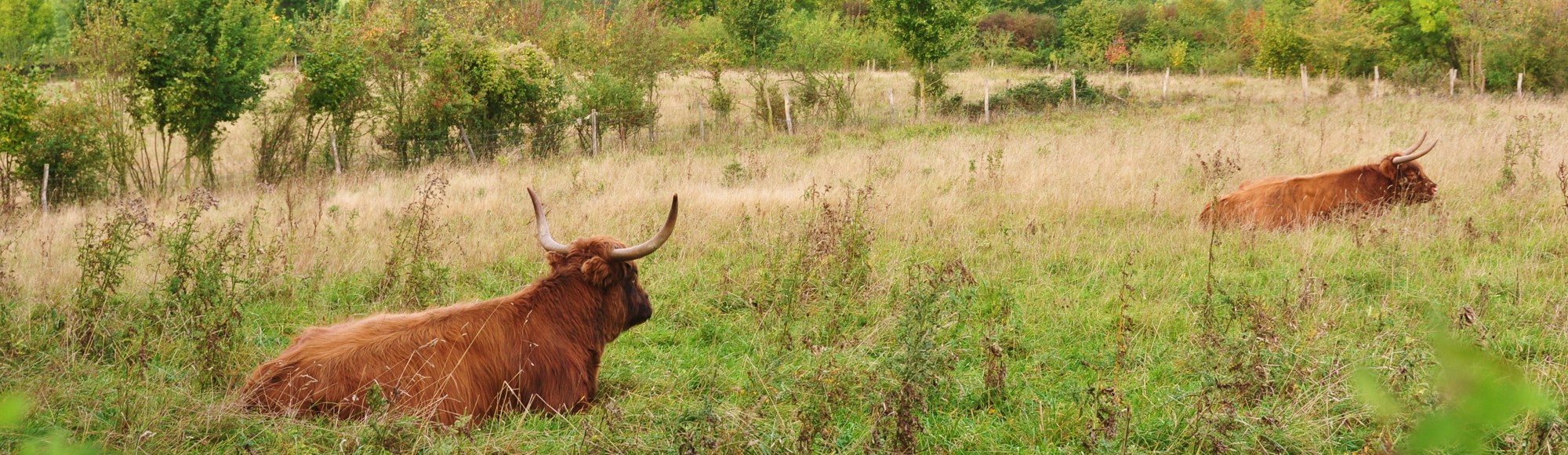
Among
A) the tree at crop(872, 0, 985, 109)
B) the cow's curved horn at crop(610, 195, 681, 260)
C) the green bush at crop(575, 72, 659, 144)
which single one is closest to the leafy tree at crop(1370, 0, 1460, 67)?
the tree at crop(872, 0, 985, 109)

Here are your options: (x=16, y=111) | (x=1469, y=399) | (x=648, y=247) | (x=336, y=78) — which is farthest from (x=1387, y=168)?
(x=16, y=111)

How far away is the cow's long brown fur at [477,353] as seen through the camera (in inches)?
174

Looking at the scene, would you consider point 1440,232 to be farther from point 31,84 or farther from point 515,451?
point 31,84

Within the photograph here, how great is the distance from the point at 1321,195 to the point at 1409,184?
91 cm

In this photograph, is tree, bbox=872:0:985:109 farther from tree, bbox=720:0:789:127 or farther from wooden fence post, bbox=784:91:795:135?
tree, bbox=720:0:789:127

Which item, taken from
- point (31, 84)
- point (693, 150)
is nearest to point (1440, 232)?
point (693, 150)

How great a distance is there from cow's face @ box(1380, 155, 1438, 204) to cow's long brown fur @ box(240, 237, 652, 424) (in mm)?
7385

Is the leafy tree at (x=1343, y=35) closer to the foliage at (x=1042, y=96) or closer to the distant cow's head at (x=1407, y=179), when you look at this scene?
the foliage at (x=1042, y=96)

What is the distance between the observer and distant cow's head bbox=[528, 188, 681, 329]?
5.29 m

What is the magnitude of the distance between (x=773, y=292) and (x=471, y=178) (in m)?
8.72

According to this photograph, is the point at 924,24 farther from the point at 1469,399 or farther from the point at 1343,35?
the point at 1469,399

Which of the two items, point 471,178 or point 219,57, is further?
point 219,57

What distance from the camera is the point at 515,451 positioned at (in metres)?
4.20

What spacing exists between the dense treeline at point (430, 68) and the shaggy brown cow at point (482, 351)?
12.9m
